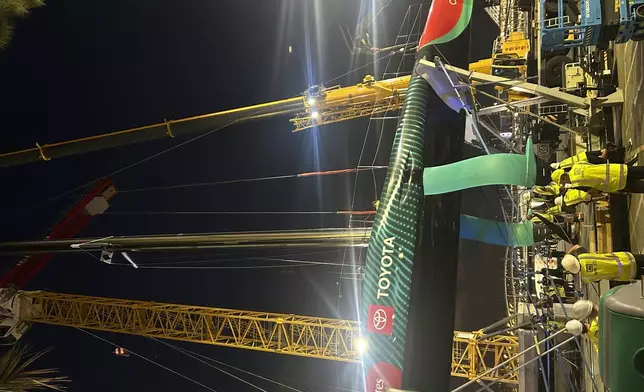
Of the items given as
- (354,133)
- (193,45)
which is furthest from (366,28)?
(193,45)

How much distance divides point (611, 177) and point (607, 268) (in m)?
1.01

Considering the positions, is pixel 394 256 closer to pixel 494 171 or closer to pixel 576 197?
pixel 494 171

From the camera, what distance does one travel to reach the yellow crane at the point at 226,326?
14055 mm

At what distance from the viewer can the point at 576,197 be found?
594cm

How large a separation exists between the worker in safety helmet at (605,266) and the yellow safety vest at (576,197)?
39.9 inches

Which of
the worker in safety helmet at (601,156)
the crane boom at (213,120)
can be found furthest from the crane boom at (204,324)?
the worker in safety helmet at (601,156)

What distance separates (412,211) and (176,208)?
9.11 metres

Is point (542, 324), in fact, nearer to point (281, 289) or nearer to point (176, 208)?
point (281, 289)

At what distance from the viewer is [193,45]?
12.3 metres

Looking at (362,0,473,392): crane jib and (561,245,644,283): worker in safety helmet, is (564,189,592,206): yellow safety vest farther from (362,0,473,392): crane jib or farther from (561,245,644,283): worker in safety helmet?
(362,0,473,392): crane jib

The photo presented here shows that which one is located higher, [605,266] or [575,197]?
[575,197]

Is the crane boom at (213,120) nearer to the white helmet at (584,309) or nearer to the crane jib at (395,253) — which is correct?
the crane jib at (395,253)

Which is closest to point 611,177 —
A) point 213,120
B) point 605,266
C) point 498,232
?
point 605,266

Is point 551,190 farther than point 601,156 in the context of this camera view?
Yes
